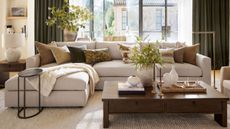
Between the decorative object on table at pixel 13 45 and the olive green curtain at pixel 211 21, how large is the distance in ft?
15.3

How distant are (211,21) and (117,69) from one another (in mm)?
4002

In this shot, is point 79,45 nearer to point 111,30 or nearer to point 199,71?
point 199,71

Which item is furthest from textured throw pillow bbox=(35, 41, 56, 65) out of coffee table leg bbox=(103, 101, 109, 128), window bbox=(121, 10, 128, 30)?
window bbox=(121, 10, 128, 30)

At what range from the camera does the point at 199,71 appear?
4672 mm

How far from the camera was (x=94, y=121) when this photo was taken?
3.25 meters

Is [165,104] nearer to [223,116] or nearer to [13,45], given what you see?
[223,116]

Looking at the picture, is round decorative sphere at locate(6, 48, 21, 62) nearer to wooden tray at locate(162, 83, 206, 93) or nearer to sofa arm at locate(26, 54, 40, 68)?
sofa arm at locate(26, 54, 40, 68)

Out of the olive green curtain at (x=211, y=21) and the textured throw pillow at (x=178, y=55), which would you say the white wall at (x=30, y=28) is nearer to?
the textured throw pillow at (x=178, y=55)

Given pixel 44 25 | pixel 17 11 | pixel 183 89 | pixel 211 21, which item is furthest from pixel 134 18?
pixel 183 89

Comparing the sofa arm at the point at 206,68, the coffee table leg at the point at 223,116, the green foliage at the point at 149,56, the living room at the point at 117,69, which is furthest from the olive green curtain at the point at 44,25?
the coffee table leg at the point at 223,116

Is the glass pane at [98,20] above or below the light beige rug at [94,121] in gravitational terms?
above

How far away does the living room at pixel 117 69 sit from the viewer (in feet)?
10.1

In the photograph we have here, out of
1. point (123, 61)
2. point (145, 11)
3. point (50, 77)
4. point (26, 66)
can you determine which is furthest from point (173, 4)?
point (50, 77)

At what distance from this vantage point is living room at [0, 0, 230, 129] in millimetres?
3076
